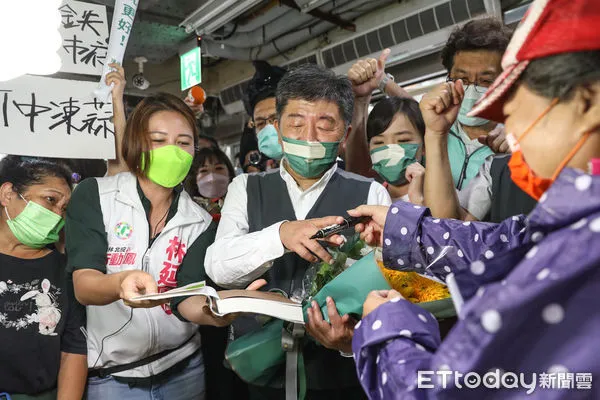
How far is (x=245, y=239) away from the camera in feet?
4.75

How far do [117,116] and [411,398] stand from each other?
6.27 ft

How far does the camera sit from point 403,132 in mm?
2152

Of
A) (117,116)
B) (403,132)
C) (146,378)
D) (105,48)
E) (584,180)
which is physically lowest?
(146,378)

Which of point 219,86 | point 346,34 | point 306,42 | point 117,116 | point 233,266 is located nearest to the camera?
point 233,266

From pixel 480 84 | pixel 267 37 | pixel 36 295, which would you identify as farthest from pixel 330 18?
pixel 36 295

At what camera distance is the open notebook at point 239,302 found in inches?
45.0

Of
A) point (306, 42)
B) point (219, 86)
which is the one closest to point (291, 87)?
point (306, 42)

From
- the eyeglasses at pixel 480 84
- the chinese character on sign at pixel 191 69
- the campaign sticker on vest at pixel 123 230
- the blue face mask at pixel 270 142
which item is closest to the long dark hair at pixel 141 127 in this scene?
the campaign sticker on vest at pixel 123 230

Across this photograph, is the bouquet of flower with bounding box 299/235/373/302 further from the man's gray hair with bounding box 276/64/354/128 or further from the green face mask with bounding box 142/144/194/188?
the green face mask with bounding box 142/144/194/188

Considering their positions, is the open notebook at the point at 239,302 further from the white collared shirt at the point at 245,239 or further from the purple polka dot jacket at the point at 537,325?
the purple polka dot jacket at the point at 537,325

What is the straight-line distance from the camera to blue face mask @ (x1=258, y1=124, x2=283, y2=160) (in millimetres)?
2520

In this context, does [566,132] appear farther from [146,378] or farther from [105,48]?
[105,48]

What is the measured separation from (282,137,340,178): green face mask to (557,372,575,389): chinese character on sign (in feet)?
3.84

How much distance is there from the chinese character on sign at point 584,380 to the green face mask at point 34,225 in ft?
6.45
